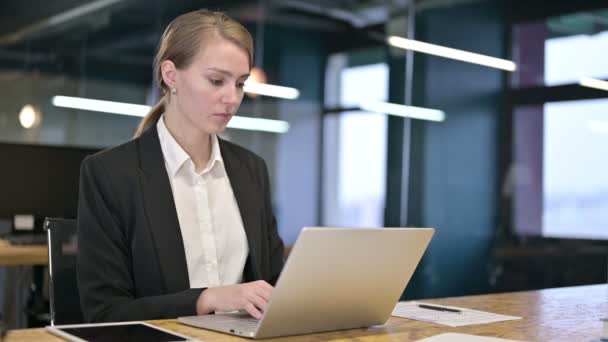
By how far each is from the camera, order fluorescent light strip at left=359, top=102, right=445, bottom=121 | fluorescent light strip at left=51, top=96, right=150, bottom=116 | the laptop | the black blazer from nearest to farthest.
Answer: the laptop → the black blazer → fluorescent light strip at left=51, top=96, right=150, bottom=116 → fluorescent light strip at left=359, top=102, right=445, bottom=121

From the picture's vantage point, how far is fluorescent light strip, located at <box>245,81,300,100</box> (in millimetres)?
6061

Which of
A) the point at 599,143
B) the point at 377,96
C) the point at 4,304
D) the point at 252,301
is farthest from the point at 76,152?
the point at 599,143

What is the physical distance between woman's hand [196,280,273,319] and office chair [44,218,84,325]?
0.45m

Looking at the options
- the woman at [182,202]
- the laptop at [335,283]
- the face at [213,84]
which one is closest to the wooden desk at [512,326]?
the laptop at [335,283]

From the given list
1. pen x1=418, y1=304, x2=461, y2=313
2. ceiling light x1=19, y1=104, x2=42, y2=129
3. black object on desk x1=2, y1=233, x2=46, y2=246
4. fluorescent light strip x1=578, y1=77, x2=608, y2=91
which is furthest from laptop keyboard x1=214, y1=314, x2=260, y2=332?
fluorescent light strip x1=578, y1=77, x2=608, y2=91

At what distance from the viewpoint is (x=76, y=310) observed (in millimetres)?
2016

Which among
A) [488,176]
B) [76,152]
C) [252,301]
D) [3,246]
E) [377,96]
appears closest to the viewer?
[252,301]

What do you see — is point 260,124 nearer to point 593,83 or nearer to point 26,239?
point 593,83

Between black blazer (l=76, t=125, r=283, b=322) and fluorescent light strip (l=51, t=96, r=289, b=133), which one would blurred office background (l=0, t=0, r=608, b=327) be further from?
black blazer (l=76, t=125, r=283, b=322)

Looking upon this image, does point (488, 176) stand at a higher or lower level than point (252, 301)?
higher

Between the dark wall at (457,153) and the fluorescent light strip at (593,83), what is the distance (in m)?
0.56

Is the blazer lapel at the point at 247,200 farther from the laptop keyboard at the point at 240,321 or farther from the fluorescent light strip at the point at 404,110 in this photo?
the fluorescent light strip at the point at 404,110

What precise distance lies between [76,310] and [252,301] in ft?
→ 2.14

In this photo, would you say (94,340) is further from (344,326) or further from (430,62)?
(430,62)
